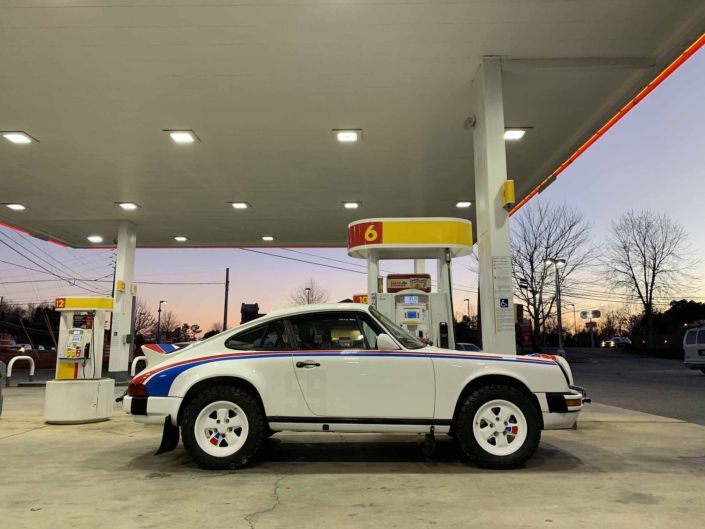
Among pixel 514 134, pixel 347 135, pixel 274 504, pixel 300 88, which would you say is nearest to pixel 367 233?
pixel 347 135

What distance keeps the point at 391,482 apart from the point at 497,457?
3.47 ft

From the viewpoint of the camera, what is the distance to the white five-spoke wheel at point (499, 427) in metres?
4.57

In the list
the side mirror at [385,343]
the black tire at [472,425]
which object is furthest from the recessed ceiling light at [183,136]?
the black tire at [472,425]

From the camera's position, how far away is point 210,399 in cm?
467

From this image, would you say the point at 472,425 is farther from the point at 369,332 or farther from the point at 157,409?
the point at 157,409

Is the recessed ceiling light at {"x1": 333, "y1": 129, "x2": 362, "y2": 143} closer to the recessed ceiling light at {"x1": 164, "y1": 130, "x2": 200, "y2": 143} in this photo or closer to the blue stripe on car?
the recessed ceiling light at {"x1": 164, "y1": 130, "x2": 200, "y2": 143}

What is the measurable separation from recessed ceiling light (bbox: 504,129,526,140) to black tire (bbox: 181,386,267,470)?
7.14 meters

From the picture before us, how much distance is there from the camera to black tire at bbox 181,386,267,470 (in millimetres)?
4586

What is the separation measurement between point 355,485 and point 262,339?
1645 mm

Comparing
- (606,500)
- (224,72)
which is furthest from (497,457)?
(224,72)

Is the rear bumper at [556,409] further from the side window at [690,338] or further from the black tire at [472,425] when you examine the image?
the side window at [690,338]

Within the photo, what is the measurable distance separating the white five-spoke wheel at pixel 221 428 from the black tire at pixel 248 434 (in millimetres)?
33

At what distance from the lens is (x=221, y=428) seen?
4.66 meters

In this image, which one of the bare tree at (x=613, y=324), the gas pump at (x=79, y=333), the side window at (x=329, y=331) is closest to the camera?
the side window at (x=329, y=331)
